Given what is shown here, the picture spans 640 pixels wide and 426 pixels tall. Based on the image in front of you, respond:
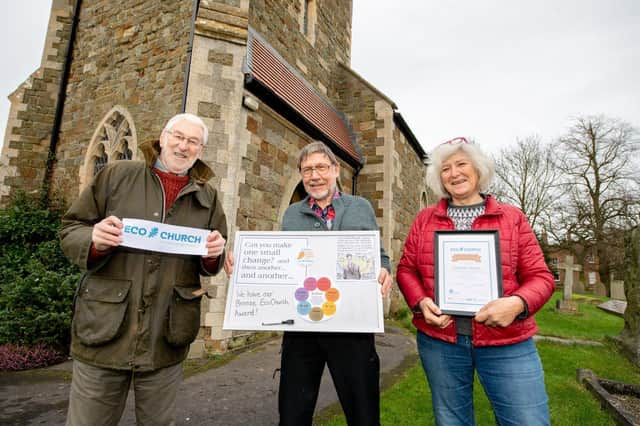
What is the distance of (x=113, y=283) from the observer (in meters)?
1.74

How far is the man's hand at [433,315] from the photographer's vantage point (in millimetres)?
1735

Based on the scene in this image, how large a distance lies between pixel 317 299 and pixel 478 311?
0.88 m

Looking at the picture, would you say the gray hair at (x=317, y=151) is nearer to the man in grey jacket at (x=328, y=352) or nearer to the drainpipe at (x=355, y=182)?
the man in grey jacket at (x=328, y=352)

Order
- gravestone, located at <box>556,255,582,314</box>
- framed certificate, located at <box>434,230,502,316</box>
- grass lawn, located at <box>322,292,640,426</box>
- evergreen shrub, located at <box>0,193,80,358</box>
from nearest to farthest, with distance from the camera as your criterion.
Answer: framed certificate, located at <box>434,230,502,316</box> < grass lawn, located at <box>322,292,640,426</box> < evergreen shrub, located at <box>0,193,80,358</box> < gravestone, located at <box>556,255,582,314</box>

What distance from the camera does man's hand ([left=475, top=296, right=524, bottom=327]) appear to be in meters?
1.60

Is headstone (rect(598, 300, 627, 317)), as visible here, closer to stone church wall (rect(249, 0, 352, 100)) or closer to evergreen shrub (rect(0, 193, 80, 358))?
stone church wall (rect(249, 0, 352, 100))

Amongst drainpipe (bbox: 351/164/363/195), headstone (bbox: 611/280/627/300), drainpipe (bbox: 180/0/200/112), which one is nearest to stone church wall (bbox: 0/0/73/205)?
drainpipe (bbox: 180/0/200/112)

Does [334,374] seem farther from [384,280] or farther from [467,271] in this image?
[467,271]

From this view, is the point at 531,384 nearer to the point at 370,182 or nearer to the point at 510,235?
the point at 510,235

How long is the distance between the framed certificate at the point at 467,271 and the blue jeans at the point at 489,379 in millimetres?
227

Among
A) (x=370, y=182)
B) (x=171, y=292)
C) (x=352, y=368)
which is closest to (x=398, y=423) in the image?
(x=352, y=368)

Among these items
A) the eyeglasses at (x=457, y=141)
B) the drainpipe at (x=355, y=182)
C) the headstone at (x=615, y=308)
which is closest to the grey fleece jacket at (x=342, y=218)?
the eyeglasses at (x=457, y=141)

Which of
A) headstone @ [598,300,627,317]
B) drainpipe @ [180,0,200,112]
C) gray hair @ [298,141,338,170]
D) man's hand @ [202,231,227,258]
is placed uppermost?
drainpipe @ [180,0,200,112]

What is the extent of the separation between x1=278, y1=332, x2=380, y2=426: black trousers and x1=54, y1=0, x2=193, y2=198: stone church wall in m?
5.19
